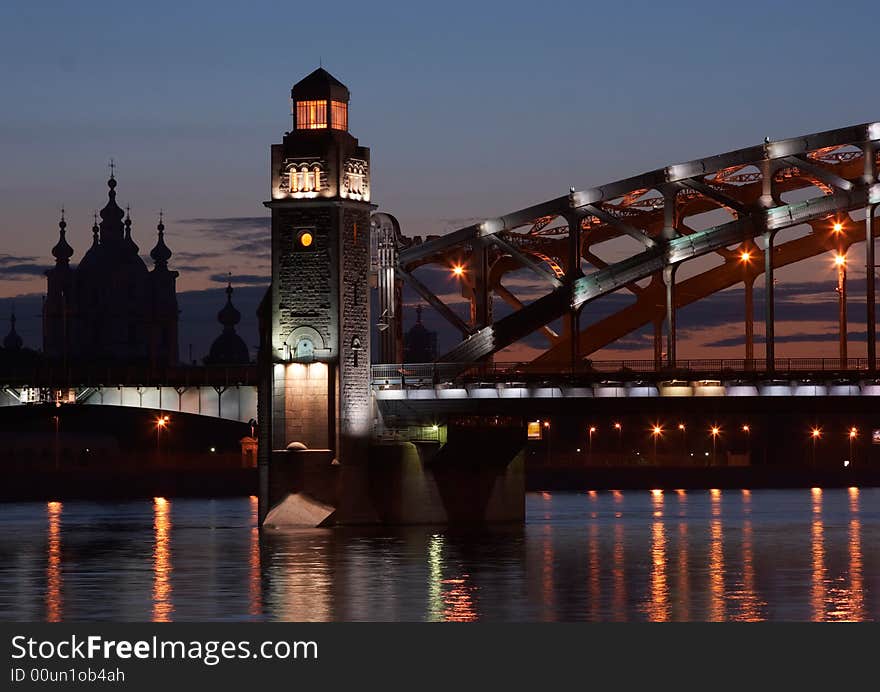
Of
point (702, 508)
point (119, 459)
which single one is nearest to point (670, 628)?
point (702, 508)

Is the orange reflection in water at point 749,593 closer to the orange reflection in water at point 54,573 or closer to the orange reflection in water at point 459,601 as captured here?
the orange reflection in water at point 459,601

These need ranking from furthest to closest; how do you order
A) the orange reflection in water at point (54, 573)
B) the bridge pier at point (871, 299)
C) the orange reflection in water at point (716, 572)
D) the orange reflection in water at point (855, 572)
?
1. the bridge pier at point (871, 299)
2. the orange reflection in water at point (54, 573)
3. the orange reflection in water at point (716, 572)
4. the orange reflection in water at point (855, 572)

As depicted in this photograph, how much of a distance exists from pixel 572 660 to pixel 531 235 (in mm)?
58712

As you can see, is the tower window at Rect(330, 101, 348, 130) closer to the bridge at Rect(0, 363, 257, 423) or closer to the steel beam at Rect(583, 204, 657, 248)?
the steel beam at Rect(583, 204, 657, 248)

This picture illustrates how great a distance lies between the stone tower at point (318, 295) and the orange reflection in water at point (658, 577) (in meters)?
14.3

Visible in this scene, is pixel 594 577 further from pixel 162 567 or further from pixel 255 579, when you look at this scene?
pixel 162 567

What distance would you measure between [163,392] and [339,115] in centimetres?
1850

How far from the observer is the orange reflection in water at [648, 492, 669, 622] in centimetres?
5988

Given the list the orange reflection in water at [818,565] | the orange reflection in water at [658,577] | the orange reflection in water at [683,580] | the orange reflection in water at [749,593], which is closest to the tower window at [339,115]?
the orange reflection in water at [658,577]

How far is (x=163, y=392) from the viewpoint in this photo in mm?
106625

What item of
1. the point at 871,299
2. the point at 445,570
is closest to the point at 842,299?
the point at 871,299

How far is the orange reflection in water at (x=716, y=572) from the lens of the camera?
60188 mm

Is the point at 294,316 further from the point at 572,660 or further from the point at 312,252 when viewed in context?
the point at 572,660

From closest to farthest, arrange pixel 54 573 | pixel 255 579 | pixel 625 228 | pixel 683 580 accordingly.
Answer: pixel 683 580 < pixel 255 579 < pixel 54 573 < pixel 625 228
